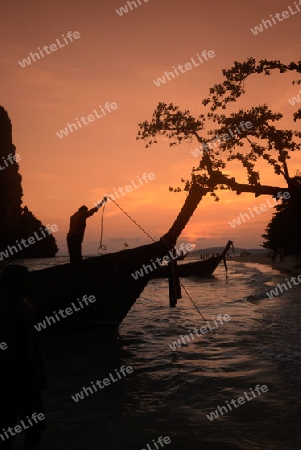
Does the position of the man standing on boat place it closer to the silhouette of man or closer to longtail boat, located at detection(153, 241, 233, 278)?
the silhouette of man

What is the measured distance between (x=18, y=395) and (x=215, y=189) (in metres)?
15.7

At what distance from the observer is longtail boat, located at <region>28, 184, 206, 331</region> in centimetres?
1074

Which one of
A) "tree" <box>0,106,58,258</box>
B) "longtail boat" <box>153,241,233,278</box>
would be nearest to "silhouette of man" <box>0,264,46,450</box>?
"longtail boat" <box>153,241,233,278</box>

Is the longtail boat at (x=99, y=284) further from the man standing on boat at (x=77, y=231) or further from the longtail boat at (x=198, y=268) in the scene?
the longtail boat at (x=198, y=268)

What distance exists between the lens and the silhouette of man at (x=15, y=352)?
3896 mm

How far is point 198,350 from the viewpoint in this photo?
1001 cm

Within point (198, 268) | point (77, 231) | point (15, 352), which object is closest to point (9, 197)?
point (198, 268)

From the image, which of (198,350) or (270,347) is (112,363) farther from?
(270,347)

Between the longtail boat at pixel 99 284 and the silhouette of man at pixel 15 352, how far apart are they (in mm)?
6603

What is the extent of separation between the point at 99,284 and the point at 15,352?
7065 millimetres

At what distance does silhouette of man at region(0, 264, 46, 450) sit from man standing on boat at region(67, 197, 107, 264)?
6968mm

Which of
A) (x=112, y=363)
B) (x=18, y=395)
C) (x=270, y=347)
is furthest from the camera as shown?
(x=270, y=347)

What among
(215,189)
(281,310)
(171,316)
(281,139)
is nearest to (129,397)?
(171,316)

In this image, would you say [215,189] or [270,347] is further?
[215,189]
